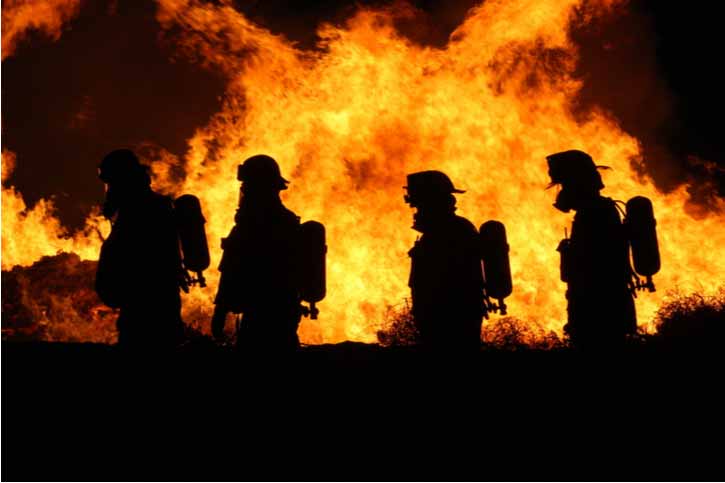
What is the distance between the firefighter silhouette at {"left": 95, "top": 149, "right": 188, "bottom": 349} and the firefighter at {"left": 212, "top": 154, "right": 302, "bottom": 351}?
0.58 m

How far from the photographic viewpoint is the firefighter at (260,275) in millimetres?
6262

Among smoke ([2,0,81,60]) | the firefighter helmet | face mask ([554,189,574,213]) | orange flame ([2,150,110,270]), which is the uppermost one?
smoke ([2,0,81,60])

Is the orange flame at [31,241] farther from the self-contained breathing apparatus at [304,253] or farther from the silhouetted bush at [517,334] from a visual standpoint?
the self-contained breathing apparatus at [304,253]

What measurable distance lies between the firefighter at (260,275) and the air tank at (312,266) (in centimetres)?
8

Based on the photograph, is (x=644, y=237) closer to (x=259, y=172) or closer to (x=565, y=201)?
(x=565, y=201)

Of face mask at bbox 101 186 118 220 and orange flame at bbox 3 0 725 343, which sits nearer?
face mask at bbox 101 186 118 220

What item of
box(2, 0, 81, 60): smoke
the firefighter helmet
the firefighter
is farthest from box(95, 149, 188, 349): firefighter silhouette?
box(2, 0, 81, 60): smoke

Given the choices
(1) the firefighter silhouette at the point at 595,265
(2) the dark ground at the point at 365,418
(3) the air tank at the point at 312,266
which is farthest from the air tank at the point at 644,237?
(3) the air tank at the point at 312,266

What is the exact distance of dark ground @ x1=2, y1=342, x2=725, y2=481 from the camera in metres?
4.35

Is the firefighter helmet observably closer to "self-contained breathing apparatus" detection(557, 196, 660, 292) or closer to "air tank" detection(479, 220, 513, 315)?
"air tank" detection(479, 220, 513, 315)

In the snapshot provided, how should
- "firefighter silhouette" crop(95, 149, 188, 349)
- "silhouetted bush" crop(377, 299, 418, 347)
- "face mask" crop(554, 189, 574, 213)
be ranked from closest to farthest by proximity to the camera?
"firefighter silhouette" crop(95, 149, 188, 349) < "face mask" crop(554, 189, 574, 213) < "silhouetted bush" crop(377, 299, 418, 347)

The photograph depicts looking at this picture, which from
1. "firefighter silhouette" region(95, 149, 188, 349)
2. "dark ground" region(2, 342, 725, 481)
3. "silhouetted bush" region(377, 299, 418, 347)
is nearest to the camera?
"dark ground" region(2, 342, 725, 481)

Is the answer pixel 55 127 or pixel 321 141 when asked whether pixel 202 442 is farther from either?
pixel 55 127

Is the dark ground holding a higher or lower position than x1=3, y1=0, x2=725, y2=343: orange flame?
lower
